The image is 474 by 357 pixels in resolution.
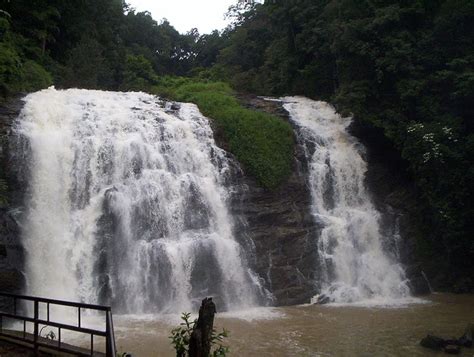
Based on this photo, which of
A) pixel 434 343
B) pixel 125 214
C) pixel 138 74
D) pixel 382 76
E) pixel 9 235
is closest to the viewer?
pixel 434 343

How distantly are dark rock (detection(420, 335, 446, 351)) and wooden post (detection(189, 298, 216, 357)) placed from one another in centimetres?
671

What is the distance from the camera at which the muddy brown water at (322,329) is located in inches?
439

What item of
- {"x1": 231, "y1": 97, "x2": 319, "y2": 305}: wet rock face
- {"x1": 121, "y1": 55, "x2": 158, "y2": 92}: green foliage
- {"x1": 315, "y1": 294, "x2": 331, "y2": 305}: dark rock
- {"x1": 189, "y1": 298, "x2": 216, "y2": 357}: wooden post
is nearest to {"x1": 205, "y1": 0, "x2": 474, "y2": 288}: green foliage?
{"x1": 231, "y1": 97, "x2": 319, "y2": 305}: wet rock face

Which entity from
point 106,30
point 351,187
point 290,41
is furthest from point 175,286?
point 106,30

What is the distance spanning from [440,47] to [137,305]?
575 inches

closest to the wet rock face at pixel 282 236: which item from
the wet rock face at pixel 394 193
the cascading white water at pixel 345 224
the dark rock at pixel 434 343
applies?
the cascading white water at pixel 345 224

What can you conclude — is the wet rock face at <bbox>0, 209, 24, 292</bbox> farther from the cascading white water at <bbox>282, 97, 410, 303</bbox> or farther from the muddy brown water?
the cascading white water at <bbox>282, 97, 410, 303</bbox>

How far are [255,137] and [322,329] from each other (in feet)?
30.1

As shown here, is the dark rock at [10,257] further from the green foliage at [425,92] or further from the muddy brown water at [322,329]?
the green foliage at [425,92]

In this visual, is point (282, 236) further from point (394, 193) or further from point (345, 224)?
point (394, 193)

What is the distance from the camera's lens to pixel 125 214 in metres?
16.1

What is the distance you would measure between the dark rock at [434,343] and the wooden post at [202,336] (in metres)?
6.71

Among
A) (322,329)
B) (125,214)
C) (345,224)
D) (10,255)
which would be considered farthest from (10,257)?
(345,224)

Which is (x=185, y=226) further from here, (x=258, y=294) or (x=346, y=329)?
(x=346, y=329)
